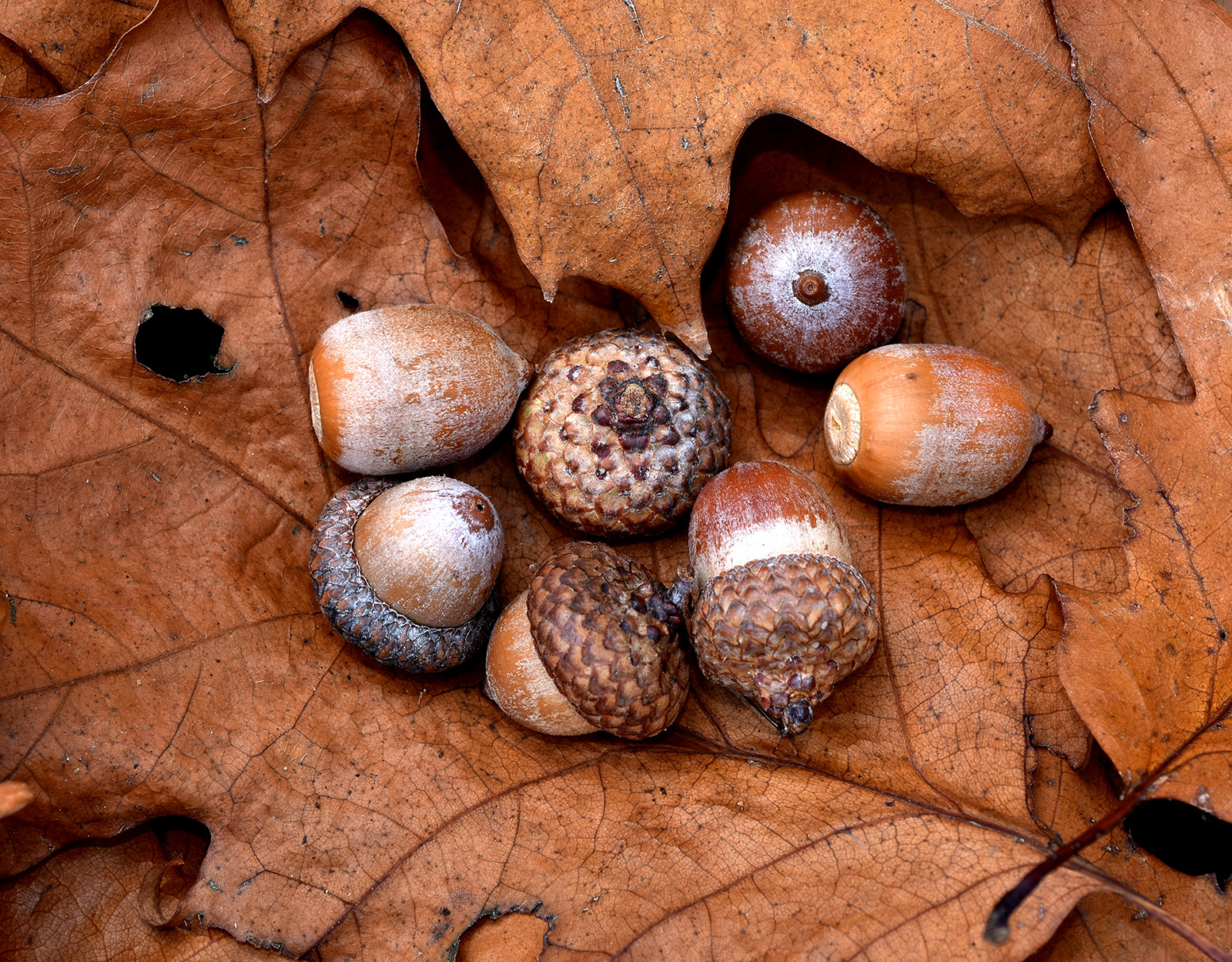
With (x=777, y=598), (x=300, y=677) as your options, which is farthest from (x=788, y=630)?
(x=300, y=677)

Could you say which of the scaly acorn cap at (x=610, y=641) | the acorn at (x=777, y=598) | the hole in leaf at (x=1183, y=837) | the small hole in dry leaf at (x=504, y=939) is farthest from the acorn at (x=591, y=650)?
the hole in leaf at (x=1183, y=837)

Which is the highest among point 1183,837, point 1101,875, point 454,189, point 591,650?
point 454,189

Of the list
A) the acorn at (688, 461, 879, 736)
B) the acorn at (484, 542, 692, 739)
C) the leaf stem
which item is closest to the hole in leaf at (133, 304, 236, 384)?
the acorn at (484, 542, 692, 739)

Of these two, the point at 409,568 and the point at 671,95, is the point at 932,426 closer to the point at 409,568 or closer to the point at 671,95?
the point at 671,95

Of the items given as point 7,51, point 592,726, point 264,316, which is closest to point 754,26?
point 264,316

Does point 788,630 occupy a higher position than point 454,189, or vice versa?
point 454,189

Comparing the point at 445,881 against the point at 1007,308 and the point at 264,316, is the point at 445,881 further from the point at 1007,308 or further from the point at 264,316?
the point at 1007,308
